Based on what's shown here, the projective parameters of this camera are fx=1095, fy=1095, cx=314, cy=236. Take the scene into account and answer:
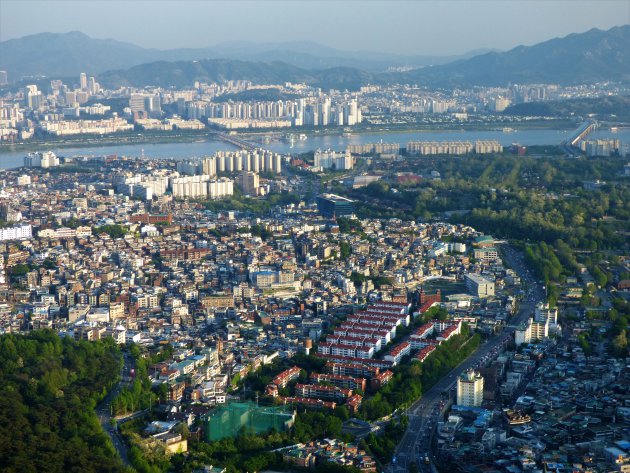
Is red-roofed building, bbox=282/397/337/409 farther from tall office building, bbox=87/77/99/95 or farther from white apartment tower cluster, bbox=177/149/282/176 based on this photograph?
tall office building, bbox=87/77/99/95

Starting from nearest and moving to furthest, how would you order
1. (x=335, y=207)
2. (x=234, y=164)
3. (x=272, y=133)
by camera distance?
1. (x=335, y=207)
2. (x=234, y=164)
3. (x=272, y=133)

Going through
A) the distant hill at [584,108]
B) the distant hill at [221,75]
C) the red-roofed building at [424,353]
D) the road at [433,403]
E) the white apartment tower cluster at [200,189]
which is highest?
the distant hill at [221,75]

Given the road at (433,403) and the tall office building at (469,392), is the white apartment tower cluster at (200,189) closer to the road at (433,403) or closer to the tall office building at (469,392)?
the road at (433,403)

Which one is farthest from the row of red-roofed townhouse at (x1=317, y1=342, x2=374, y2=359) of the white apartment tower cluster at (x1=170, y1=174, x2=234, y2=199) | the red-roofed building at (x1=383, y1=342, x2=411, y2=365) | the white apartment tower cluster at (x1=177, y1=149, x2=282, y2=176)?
the white apartment tower cluster at (x1=177, y1=149, x2=282, y2=176)

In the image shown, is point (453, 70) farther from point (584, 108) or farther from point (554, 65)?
point (584, 108)

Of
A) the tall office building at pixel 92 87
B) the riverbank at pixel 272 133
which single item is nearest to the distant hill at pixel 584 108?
the riverbank at pixel 272 133

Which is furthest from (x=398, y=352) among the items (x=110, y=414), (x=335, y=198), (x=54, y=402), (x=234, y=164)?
(x=234, y=164)

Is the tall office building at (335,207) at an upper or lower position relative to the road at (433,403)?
upper
